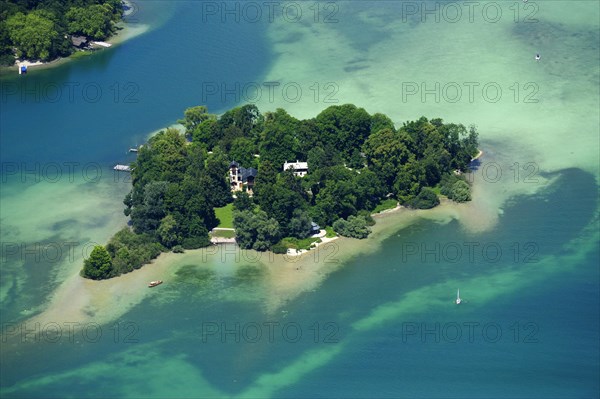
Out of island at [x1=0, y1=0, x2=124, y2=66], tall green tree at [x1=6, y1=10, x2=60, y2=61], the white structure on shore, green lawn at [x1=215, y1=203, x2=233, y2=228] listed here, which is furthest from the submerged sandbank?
island at [x1=0, y1=0, x2=124, y2=66]

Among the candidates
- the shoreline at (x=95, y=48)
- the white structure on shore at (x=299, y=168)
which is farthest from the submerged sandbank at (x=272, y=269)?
the shoreline at (x=95, y=48)

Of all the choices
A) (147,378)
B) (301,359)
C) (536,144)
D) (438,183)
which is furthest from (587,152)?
(147,378)

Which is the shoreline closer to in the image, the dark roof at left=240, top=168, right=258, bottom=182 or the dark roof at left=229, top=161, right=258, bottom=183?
the dark roof at left=229, top=161, right=258, bottom=183

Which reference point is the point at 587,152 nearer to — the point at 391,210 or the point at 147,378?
the point at 391,210

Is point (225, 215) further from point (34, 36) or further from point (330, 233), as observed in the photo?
point (34, 36)

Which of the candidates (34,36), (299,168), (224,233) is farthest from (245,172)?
(34,36)

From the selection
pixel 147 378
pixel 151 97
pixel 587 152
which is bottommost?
pixel 147 378
